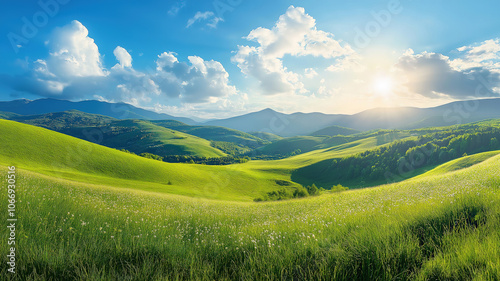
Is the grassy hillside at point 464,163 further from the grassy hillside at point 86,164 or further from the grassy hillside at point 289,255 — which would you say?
the grassy hillside at point 86,164

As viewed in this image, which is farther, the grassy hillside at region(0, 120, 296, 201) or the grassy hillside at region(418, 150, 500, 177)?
the grassy hillside at region(0, 120, 296, 201)

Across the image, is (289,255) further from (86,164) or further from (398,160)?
(398,160)

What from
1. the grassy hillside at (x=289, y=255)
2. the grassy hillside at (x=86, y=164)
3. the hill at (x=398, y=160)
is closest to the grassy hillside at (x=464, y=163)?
the grassy hillside at (x=289, y=255)

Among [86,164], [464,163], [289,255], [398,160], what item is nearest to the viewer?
[289,255]

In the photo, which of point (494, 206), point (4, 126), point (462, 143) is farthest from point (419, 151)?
point (4, 126)

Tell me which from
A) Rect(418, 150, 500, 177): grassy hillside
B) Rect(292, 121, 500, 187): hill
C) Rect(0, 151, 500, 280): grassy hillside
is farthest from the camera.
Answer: Rect(292, 121, 500, 187): hill

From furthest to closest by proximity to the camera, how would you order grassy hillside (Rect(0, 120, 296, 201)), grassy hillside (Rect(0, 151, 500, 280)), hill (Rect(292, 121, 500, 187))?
hill (Rect(292, 121, 500, 187))
grassy hillside (Rect(0, 120, 296, 201))
grassy hillside (Rect(0, 151, 500, 280))

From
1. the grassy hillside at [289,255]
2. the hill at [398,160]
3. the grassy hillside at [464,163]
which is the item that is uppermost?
the grassy hillside at [289,255]

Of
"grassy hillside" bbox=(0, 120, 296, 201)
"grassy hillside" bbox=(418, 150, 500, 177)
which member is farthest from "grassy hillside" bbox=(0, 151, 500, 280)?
"grassy hillside" bbox=(0, 120, 296, 201)

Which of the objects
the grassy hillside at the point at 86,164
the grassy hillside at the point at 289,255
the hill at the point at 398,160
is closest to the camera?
the grassy hillside at the point at 289,255

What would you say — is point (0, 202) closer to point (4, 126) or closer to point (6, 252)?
point (6, 252)

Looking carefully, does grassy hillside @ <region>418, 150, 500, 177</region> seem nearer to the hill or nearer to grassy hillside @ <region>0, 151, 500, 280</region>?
grassy hillside @ <region>0, 151, 500, 280</region>

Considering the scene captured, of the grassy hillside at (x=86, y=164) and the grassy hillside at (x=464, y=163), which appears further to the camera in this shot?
the grassy hillside at (x=86, y=164)

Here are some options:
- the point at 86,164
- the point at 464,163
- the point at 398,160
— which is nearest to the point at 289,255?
the point at 464,163
